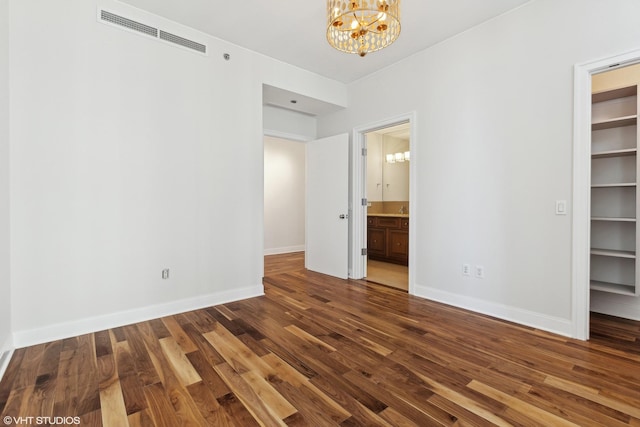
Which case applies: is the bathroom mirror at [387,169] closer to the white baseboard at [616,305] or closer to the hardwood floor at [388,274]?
the hardwood floor at [388,274]

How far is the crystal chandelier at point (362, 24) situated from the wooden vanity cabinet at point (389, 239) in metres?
3.37

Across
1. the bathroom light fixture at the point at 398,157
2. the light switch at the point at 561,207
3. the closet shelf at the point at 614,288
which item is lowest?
the closet shelf at the point at 614,288

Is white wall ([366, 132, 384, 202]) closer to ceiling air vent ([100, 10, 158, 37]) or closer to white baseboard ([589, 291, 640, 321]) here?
white baseboard ([589, 291, 640, 321])

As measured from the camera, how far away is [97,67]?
2.57 m

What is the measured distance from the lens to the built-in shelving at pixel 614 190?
107 inches

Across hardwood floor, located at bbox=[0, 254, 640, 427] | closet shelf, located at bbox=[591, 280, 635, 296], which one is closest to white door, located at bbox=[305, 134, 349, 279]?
hardwood floor, located at bbox=[0, 254, 640, 427]

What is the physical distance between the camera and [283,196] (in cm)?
684

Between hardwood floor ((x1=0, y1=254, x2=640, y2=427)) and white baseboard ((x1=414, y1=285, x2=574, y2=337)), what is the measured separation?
0.12 metres

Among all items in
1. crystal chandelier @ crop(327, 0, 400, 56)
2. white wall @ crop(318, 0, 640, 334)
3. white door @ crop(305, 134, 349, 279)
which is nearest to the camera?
crystal chandelier @ crop(327, 0, 400, 56)

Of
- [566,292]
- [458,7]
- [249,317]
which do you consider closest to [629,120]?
[566,292]

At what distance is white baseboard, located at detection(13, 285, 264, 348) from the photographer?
2304 mm

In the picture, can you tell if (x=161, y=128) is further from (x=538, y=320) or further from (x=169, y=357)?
(x=538, y=320)

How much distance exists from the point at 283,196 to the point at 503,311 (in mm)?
4969
